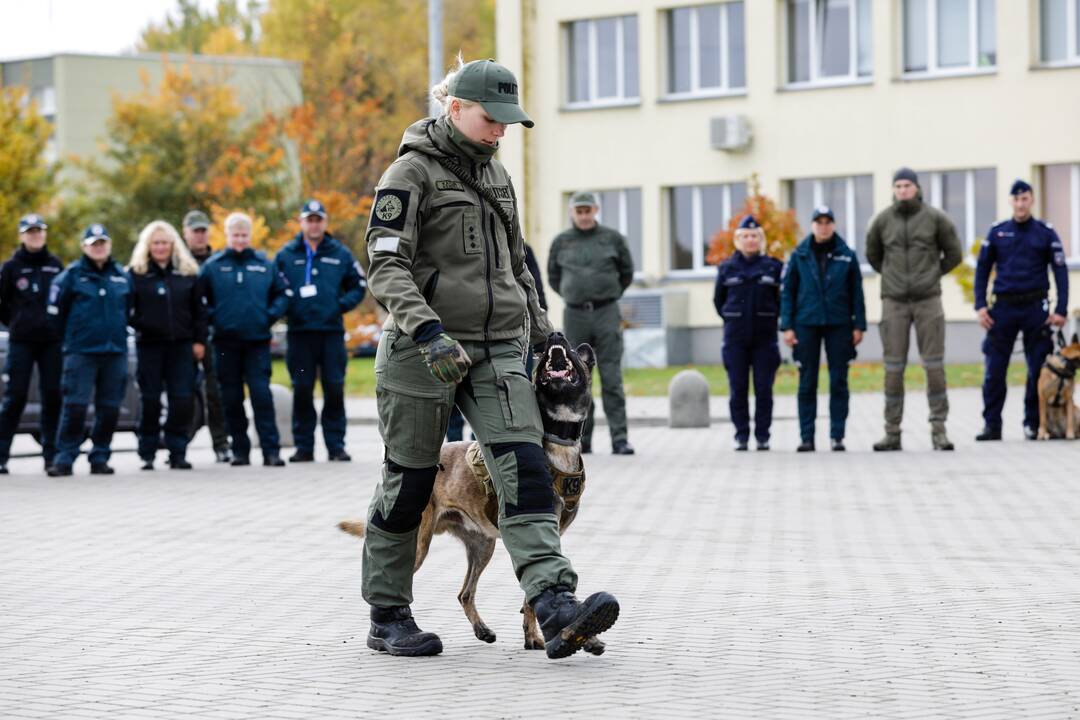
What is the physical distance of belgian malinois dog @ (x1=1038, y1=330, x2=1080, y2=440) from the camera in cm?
1598

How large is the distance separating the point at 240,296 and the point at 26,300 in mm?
1756

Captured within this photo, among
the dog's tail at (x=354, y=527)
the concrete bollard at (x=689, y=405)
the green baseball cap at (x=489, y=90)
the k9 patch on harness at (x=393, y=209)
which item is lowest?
the concrete bollard at (x=689, y=405)

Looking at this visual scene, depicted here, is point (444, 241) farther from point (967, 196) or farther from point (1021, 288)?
point (967, 196)

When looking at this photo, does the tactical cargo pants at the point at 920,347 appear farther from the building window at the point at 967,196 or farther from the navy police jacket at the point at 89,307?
the building window at the point at 967,196

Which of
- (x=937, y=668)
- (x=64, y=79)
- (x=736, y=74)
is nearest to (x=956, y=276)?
(x=736, y=74)

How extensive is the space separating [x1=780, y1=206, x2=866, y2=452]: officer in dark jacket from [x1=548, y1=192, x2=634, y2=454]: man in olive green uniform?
4.85ft

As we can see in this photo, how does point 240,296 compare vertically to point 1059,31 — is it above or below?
below

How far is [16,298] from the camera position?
14.9 m

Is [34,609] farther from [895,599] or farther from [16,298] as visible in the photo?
[16,298]

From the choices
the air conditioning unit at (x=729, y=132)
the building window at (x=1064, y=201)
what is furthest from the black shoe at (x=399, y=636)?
the air conditioning unit at (x=729, y=132)

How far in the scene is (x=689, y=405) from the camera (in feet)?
65.9

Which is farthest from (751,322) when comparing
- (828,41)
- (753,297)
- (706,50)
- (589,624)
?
(706,50)

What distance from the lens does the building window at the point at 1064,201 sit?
3231 cm

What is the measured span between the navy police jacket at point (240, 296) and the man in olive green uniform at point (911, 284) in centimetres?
518
